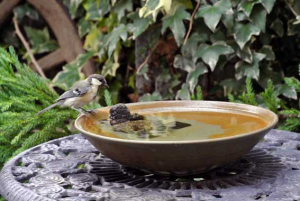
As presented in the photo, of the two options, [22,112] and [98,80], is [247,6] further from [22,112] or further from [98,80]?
[22,112]

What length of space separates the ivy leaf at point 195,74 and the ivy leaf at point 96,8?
0.78 metres

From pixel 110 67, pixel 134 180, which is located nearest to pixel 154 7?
pixel 110 67

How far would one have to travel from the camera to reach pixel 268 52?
2.56 meters

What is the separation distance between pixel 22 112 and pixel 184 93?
3.22 feet

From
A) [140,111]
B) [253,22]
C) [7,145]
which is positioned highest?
[253,22]

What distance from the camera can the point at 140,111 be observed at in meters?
1.58

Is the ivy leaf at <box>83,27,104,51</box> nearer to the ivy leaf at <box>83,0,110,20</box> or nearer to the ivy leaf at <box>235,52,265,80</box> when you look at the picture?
the ivy leaf at <box>83,0,110,20</box>

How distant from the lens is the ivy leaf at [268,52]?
2.54 m

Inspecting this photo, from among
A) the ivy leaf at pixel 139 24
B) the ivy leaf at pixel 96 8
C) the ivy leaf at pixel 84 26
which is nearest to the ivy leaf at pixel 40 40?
the ivy leaf at pixel 84 26

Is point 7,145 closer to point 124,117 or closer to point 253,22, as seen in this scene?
point 124,117

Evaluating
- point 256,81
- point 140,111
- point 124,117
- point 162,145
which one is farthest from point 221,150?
point 256,81

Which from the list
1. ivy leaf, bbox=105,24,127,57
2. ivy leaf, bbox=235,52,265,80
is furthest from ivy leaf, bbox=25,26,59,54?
ivy leaf, bbox=235,52,265,80

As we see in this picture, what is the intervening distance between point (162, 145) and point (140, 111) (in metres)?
0.52

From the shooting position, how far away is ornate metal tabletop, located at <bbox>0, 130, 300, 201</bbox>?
1139 mm
